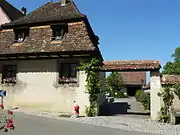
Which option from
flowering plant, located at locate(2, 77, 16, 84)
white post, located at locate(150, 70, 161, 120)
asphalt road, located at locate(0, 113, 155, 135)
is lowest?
asphalt road, located at locate(0, 113, 155, 135)

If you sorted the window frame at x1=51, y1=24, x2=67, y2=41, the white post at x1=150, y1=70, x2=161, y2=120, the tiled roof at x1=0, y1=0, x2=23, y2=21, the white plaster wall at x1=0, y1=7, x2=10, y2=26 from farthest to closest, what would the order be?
1. the tiled roof at x1=0, y1=0, x2=23, y2=21
2. the white plaster wall at x1=0, y1=7, x2=10, y2=26
3. the window frame at x1=51, y1=24, x2=67, y2=41
4. the white post at x1=150, y1=70, x2=161, y2=120

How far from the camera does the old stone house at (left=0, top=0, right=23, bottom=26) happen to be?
25188 mm

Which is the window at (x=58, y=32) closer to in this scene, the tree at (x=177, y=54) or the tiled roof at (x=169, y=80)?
the tiled roof at (x=169, y=80)

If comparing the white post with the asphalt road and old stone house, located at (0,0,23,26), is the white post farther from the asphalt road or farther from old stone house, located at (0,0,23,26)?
old stone house, located at (0,0,23,26)

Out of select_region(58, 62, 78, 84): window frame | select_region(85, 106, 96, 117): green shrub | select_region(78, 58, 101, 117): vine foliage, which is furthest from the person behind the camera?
select_region(58, 62, 78, 84): window frame

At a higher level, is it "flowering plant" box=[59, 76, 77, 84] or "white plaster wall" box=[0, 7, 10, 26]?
"white plaster wall" box=[0, 7, 10, 26]

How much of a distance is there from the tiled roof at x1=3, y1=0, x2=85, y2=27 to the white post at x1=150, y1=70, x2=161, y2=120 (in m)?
7.27

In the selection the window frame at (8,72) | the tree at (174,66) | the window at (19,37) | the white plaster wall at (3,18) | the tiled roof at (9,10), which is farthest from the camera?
the tree at (174,66)

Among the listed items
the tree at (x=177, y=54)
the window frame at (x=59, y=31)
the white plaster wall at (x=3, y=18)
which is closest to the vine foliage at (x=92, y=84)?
the window frame at (x=59, y=31)

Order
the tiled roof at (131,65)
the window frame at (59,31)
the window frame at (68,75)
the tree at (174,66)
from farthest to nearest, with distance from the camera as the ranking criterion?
the tree at (174,66)
the window frame at (59,31)
the window frame at (68,75)
the tiled roof at (131,65)

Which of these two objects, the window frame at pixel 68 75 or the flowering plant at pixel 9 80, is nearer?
the window frame at pixel 68 75

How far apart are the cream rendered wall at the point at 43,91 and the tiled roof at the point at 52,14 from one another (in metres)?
3.58

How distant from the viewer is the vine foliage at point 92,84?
1611 cm

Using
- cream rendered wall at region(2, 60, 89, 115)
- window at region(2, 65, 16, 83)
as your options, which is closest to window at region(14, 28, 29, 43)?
cream rendered wall at region(2, 60, 89, 115)
